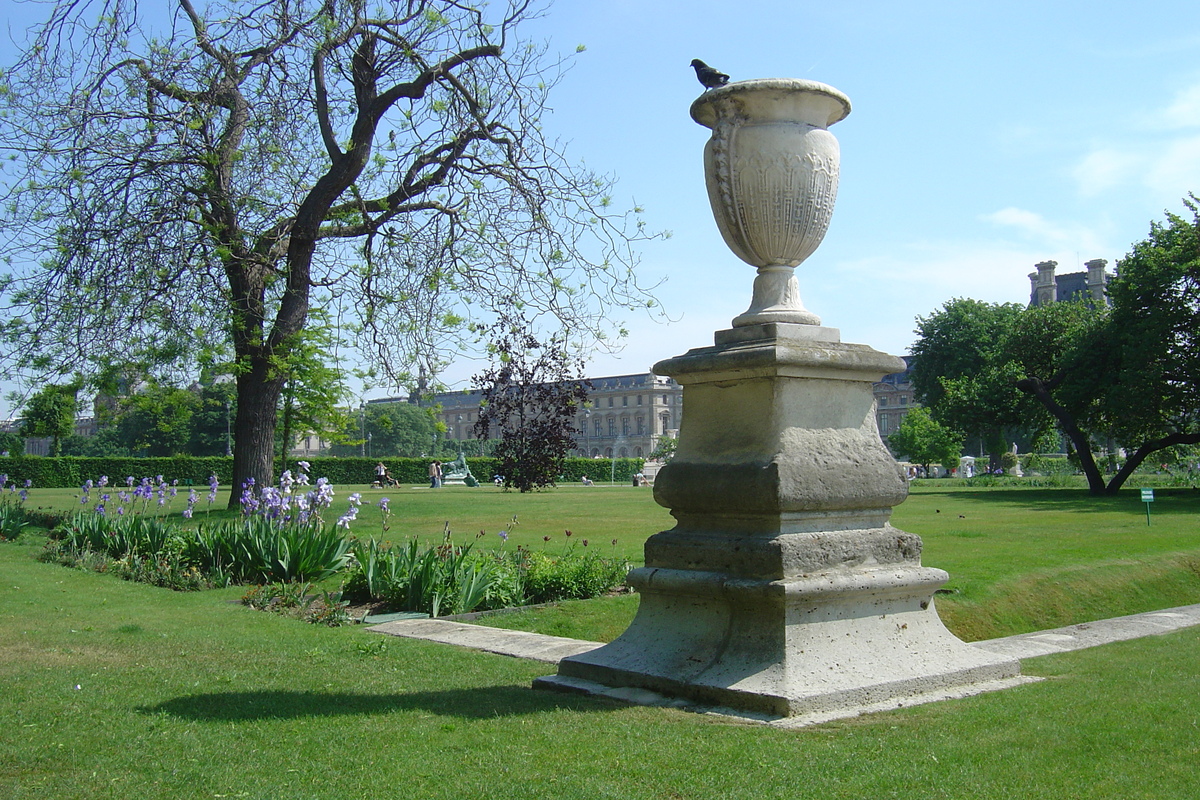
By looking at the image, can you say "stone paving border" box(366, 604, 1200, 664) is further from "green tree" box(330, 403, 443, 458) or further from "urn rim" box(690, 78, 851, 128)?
"green tree" box(330, 403, 443, 458)

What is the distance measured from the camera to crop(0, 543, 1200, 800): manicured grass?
3.55m

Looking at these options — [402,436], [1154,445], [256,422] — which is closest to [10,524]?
[256,422]

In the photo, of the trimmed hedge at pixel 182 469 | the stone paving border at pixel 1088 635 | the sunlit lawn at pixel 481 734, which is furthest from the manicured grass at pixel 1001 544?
the trimmed hedge at pixel 182 469

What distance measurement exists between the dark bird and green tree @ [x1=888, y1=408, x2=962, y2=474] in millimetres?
59433

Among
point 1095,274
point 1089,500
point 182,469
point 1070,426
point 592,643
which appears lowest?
point 592,643

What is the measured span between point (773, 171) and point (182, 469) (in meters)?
56.7

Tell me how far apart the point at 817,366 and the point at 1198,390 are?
29.2 meters

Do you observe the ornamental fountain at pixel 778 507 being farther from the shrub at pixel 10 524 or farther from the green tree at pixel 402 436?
the green tree at pixel 402 436

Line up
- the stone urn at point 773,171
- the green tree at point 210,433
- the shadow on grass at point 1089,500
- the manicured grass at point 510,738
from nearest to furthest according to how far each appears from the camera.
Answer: the manicured grass at point 510,738 < the stone urn at point 773,171 < the shadow on grass at point 1089,500 < the green tree at point 210,433

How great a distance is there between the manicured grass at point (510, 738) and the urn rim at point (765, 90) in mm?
3250

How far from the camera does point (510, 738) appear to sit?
422 centimetres

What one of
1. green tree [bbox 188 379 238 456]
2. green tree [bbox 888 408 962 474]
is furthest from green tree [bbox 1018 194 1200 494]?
green tree [bbox 188 379 238 456]

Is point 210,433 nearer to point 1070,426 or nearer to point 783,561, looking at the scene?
point 1070,426

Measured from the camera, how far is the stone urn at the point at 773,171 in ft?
17.8
